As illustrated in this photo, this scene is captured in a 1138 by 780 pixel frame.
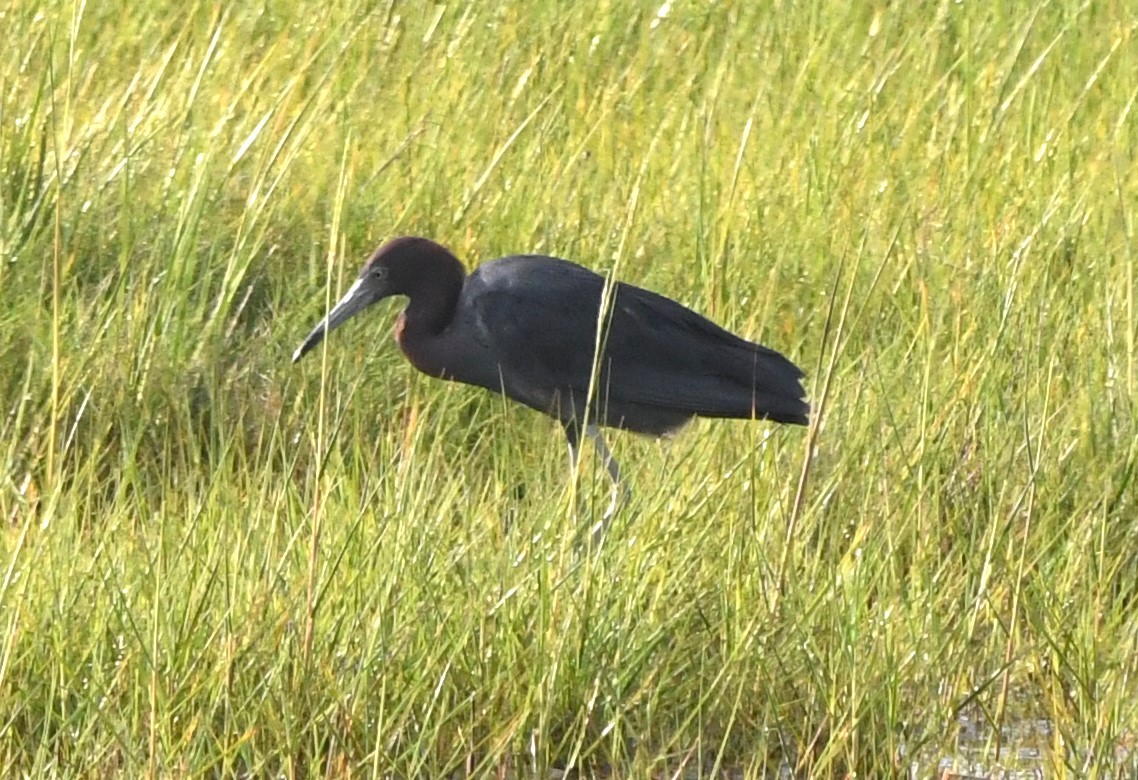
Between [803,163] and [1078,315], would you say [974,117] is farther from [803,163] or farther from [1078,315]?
[1078,315]

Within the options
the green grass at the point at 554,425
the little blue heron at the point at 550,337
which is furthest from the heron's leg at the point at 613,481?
the little blue heron at the point at 550,337

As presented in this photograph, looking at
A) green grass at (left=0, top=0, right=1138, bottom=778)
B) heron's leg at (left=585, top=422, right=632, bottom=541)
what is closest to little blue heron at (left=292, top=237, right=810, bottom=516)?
green grass at (left=0, top=0, right=1138, bottom=778)

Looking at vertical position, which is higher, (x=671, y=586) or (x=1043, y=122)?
(x=1043, y=122)

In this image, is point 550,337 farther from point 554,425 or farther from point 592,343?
point 554,425

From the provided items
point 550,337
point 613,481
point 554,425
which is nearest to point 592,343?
point 550,337

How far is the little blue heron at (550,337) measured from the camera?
4.03 m

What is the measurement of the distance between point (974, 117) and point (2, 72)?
2339mm

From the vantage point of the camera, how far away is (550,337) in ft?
13.4

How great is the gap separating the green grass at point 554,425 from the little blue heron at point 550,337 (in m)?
0.10

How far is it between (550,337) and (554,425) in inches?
8.5

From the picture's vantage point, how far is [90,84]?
5027 millimetres

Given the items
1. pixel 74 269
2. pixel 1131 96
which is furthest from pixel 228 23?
pixel 1131 96

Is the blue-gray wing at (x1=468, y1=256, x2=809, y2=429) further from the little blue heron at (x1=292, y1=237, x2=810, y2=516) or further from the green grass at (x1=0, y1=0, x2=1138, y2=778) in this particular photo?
the green grass at (x1=0, y1=0, x2=1138, y2=778)

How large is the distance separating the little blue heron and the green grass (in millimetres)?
102
